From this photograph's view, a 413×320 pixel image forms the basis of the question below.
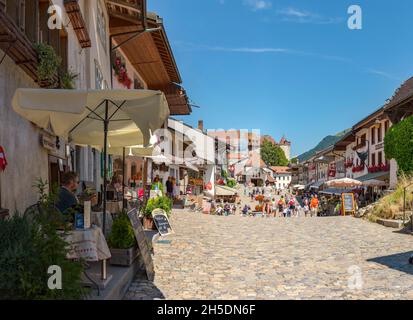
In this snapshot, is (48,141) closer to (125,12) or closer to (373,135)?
(125,12)

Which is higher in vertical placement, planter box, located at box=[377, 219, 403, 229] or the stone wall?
the stone wall

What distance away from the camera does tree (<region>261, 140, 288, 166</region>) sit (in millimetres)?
138500

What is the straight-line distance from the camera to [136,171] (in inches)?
845

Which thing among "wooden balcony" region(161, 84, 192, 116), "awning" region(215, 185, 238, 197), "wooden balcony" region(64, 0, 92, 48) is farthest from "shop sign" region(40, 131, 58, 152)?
"awning" region(215, 185, 238, 197)

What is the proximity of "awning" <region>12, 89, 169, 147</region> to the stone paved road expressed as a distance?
2246 mm

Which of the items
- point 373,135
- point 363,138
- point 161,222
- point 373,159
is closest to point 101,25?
point 161,222

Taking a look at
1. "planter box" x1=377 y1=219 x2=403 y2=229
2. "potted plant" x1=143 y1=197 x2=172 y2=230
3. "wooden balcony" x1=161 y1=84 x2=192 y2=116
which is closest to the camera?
"potted plant" x1=143 y1=197 x2=172 y2=230

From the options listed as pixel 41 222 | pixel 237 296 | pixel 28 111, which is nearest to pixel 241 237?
pixel 237 296

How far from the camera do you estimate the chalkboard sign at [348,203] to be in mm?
24469

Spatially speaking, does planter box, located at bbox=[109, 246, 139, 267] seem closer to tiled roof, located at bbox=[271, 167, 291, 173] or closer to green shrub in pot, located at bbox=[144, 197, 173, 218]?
green shrub in pot, located at bbox=[144, 197, 173, 218]

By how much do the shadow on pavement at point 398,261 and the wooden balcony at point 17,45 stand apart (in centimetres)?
677

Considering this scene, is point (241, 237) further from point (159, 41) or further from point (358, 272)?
point (159, 41)

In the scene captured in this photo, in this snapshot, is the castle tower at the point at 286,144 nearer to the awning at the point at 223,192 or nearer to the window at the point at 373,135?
the awning at the point at 223,192

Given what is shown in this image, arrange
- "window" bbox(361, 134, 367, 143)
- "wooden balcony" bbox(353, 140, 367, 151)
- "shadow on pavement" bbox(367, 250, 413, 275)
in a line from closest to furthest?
"shadow on pavement" bbox(367, 250, 413, 275) → "wooden balcony" bbox(353, 140, 367, 151) → "window" bbox(361, 134, 367, 143)
